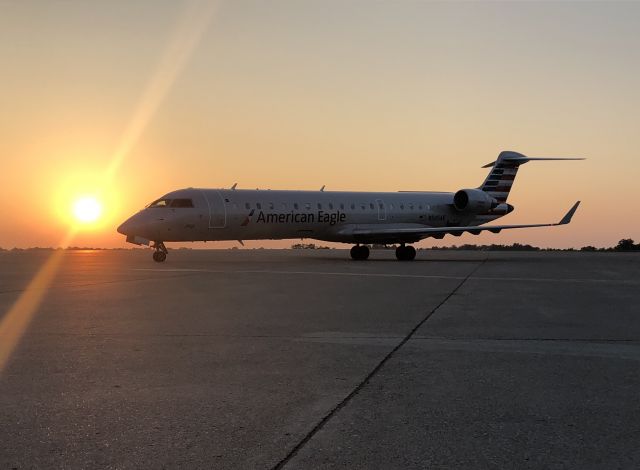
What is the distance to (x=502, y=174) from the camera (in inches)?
1423

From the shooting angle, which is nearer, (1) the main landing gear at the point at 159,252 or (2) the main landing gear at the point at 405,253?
(1) the main landing gear at the point at 159,252

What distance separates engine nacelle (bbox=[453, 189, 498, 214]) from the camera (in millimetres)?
32625

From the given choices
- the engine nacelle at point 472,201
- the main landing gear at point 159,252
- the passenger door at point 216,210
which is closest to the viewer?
the main landing gear at point 159,252

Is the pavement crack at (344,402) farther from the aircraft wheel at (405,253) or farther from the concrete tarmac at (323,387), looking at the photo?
the aircraft wheel at (405,253)

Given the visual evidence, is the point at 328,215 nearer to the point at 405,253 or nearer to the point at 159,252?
the point at 405,253

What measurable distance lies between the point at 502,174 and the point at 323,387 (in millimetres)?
33032

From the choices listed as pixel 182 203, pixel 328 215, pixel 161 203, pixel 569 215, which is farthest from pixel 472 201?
pixel 161 203

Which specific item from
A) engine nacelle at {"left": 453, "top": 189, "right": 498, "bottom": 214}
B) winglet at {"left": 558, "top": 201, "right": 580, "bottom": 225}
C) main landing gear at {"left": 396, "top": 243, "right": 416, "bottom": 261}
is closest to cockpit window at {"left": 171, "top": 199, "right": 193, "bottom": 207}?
main landing gear at {"left": 396, "top": 243, "right": 416, "bottom": 261}

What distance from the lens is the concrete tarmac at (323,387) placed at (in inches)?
139

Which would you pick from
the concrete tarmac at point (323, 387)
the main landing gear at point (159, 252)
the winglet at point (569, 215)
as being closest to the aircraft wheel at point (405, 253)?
the winglet at point (569, 215)

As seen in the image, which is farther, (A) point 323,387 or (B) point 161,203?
(B) point 161,203

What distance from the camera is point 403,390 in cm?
488

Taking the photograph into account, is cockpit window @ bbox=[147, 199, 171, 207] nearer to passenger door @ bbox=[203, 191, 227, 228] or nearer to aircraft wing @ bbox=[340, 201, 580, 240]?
passenger door @ bbox=[203, 191, 227, 228]

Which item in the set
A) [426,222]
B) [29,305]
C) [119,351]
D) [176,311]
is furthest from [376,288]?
[426,222]
